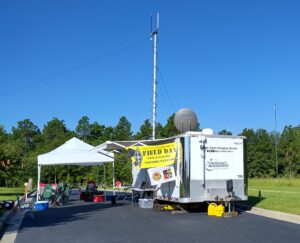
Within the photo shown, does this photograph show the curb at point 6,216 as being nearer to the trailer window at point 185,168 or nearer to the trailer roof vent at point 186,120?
the trailer window at point 185,168

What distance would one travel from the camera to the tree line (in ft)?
105

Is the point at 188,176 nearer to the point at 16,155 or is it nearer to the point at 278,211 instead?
the point at 278,211

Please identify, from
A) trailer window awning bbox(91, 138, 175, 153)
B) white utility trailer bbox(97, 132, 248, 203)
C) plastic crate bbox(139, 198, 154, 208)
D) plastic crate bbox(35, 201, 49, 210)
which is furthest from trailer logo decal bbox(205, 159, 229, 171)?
plastic crate bbox(35, 201, 49, 210)

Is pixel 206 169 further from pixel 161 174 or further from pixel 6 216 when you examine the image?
pixel 6 216

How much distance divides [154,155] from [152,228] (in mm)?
5789

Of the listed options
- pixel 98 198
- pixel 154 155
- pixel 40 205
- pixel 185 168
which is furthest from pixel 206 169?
pixel 98 198

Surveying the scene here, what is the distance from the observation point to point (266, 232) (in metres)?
11.7

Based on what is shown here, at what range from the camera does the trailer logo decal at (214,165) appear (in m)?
16.0

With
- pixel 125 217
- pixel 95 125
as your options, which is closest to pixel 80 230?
pixel 125 217

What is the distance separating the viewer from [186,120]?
20031 millimetres

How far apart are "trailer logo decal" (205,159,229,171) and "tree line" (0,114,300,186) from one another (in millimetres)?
10008

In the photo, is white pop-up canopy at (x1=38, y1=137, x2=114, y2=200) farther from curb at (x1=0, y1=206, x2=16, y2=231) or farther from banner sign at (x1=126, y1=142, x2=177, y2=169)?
curb at (x1=0, y1=206, x2=16, y2=231)

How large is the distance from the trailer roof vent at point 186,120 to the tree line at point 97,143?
6.25 meters

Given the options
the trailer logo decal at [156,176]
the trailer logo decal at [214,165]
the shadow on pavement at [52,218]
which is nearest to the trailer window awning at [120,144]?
the trailer logo decal at [156,176]
